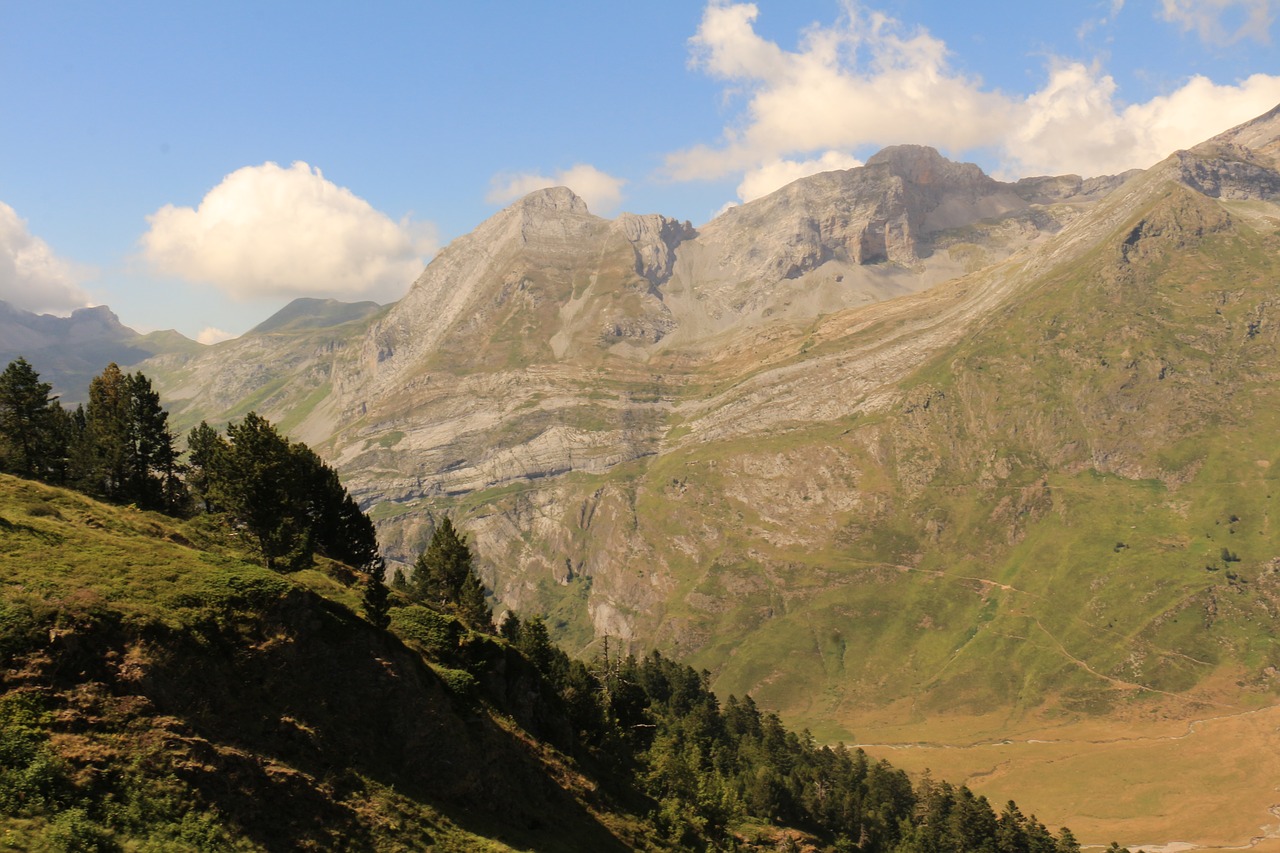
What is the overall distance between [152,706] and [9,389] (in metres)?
70.2

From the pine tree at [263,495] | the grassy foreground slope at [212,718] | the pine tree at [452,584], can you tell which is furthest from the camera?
the pine tree at [452,584]

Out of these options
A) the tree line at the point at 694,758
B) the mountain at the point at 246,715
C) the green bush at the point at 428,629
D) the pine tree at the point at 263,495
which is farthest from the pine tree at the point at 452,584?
the green bush at the point at 428,629

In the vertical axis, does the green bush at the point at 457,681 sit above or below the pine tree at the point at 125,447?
below

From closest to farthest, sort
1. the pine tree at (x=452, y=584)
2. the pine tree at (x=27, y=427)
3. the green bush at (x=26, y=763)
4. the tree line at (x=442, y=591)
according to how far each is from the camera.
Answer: the green bush at (x=26, y=763) → the tree line at (x=442, y=591) → the pine tree at (x=27, y=427) → the pine tree at (x=452, y=584)

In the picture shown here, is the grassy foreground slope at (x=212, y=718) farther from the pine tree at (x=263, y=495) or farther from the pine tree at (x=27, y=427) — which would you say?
the pine tree at (x=27, y=427)

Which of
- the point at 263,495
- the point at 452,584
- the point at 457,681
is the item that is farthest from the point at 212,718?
the point at 452,584

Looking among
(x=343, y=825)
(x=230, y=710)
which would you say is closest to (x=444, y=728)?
(x=343, y=825)

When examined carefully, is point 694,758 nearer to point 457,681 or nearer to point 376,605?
point 457,681

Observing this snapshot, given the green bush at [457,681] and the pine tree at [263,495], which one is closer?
the green bush at [457,681]

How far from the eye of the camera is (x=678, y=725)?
150 m

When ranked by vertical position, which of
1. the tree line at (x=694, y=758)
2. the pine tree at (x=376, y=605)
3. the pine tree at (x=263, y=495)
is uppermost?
the pine tree at (x=263, y=495)

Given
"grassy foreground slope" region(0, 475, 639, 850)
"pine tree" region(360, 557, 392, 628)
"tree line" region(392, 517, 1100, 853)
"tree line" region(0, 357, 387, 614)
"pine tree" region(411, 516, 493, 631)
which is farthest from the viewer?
"pine tree" region(411, 516, 493, 631)

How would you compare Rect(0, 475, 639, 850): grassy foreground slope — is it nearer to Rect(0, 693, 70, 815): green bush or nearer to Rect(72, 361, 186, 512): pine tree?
Rect(0, 693, 70, 815): green bush

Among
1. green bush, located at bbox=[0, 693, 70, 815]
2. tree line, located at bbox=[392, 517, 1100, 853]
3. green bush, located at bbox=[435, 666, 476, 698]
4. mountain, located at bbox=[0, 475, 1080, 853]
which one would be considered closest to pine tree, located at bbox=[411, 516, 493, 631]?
tree line, located at bbox=[392, 517, 1100, 853]
